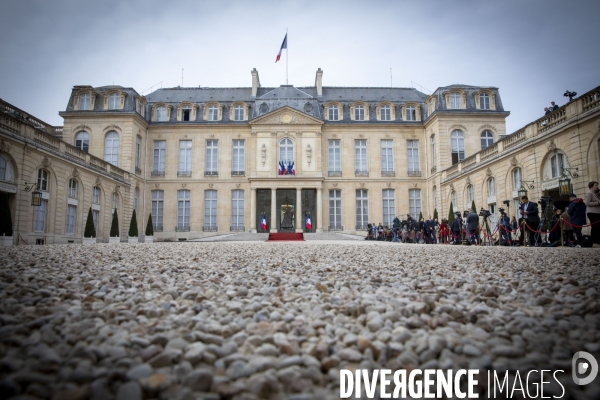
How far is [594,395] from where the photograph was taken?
1.51m

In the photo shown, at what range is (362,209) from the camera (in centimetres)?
3155

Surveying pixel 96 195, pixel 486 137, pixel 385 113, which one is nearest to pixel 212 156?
pixel 96 195

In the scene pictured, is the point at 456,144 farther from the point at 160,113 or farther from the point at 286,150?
the point at 160,113

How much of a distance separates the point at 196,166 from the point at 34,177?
48.7ft

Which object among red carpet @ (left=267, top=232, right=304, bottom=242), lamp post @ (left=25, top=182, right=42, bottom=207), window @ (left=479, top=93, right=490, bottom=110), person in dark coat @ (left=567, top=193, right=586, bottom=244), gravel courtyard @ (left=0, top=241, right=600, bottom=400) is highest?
window @ (left=479, top=93, right=490, bottom=110)

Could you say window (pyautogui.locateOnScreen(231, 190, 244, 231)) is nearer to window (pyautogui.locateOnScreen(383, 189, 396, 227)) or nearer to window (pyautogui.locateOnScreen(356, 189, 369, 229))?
window (pyautogui.locateOnScreen(356, 189, 369, 229))

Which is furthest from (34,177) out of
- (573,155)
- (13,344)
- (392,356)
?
(573,155)

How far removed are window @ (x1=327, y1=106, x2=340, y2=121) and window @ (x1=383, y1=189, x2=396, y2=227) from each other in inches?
292

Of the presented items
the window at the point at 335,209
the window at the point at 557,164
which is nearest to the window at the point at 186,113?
the window at the point at 335,209

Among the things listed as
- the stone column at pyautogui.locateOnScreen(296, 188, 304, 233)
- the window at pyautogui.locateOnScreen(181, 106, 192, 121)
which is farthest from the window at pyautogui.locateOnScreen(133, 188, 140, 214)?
the stone column at pyautogui.locateOnScreen(296, 188, 304, 233)

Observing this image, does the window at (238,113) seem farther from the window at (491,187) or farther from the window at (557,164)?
the window at (557,164)

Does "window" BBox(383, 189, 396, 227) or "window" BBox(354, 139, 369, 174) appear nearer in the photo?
"window" BBox(383, 189, 396, 227)

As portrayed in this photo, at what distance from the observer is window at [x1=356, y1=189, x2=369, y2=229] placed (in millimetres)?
31359

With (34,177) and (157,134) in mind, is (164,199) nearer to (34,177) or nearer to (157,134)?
(157,134)
